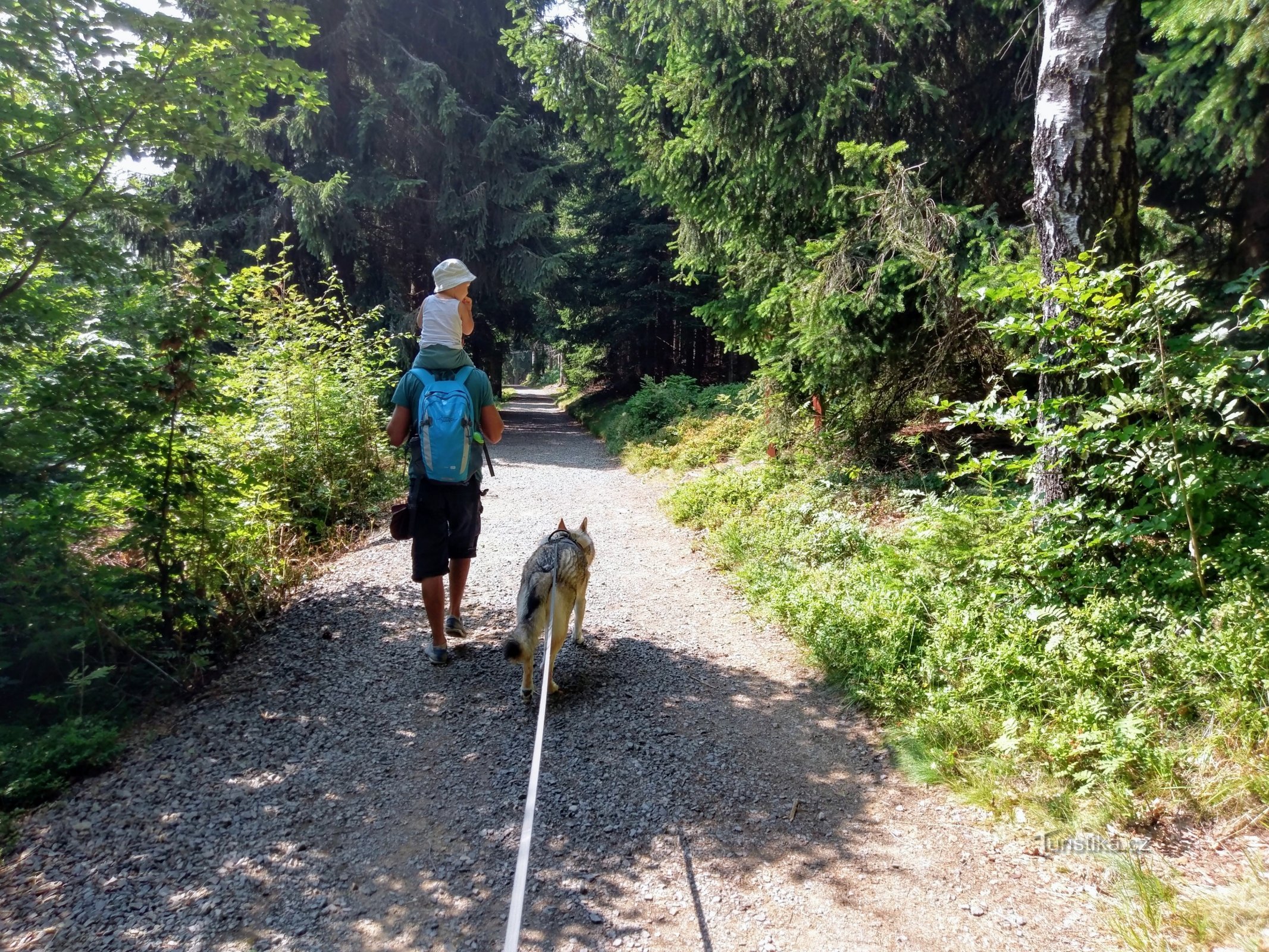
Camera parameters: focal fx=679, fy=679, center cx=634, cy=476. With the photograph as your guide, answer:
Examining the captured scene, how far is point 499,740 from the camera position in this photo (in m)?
3.66

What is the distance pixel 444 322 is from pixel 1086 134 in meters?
4.18

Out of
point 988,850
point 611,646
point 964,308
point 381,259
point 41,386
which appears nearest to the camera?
point 988,850

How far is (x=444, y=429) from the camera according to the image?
4031 millimetres

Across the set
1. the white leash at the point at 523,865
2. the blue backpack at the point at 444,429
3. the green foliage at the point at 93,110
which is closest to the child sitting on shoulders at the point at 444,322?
the blue backpack at the point at 444,429

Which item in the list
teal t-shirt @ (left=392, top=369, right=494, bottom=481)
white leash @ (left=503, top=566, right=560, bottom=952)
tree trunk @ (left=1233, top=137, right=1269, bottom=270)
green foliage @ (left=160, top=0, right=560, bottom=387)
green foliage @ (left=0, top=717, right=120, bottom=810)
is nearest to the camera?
white leash @ (left=503, top=566, right=560, bottom=952)

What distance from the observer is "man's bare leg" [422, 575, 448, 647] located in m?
4.32

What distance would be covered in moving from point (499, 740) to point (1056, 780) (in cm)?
265

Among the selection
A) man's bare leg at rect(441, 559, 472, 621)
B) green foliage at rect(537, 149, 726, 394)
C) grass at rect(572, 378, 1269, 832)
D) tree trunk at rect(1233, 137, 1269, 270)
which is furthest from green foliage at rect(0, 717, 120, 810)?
green foliage at rect(537, 149, 726, 394)

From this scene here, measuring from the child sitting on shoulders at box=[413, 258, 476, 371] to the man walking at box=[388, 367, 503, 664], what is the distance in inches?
2.6

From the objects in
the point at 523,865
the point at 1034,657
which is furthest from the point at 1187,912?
the point at 523,865

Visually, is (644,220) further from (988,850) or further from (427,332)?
(988,850)

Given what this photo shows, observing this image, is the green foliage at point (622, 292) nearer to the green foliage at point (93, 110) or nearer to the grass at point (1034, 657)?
the green foliage at point (93, 110)

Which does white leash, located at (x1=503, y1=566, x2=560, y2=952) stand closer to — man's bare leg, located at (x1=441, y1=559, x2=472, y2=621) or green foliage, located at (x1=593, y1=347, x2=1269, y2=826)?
man's bare leg, located at (x1=441, y1=559, x2=472, y2=621)

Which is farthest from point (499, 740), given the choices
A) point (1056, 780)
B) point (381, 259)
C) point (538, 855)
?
point (381, 259)
